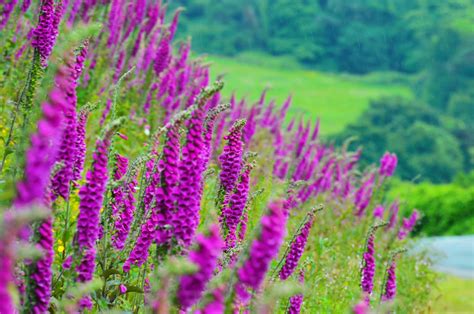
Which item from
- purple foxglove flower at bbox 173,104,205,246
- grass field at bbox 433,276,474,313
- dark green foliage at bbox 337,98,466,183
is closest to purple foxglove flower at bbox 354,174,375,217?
grass field at bbox 433,276,474,313

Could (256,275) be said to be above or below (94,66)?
above

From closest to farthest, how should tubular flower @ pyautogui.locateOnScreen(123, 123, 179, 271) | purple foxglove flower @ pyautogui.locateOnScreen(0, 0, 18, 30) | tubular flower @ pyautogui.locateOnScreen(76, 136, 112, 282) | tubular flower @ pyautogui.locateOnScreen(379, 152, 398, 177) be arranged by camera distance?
tubular flower @ pyautogui.locateOnScreen(76, 136, 112, 282)
tubular flower @ pyautogui.locateOnScreen(123, 123, 179, 271)
purple foxglove flower @ pyautogui.locateOnScreen(0, 0, 18, 30)
tubular flower @ pyautogui.locateOnScreen(379, 152, 398, 177)

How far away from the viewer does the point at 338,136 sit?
32.3 metres

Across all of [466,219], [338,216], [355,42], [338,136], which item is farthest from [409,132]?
[338,216]

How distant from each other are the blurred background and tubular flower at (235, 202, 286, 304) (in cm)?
2998

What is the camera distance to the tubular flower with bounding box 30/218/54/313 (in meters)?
2.41

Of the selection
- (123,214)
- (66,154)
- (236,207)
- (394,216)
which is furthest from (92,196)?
(394,216)

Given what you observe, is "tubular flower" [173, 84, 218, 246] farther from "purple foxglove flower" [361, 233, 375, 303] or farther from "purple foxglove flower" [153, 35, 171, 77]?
"purple foxglove flower" [153, 35, 171, 77]

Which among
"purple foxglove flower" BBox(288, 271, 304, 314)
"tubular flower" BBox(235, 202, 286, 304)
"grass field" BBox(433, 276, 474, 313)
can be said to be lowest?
"grass field" BBox(433, 276, 474, 313)

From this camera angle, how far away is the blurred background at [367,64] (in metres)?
34.6

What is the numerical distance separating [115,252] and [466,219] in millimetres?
20644

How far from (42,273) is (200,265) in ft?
1.90

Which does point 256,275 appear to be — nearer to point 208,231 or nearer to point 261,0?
point 208,231

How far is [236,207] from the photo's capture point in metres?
3.67
